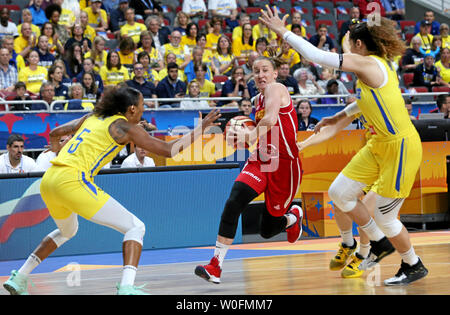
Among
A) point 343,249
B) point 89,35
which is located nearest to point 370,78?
point 343,249

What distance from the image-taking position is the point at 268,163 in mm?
6859

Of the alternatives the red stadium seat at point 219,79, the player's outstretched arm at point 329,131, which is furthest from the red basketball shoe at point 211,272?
the red stadium seat at point 219,79

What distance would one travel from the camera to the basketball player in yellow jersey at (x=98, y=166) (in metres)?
5.54

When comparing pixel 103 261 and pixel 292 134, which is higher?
pixel 292 134

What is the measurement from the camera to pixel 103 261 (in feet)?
29.3

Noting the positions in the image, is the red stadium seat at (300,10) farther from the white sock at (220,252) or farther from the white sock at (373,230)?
the white sock at (220,252)

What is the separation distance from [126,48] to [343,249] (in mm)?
8317

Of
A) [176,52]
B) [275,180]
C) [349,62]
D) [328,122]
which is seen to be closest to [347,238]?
[275,180]

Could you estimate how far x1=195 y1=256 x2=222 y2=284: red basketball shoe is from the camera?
631 cm

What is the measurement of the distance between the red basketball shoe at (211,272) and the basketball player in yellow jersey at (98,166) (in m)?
0.90

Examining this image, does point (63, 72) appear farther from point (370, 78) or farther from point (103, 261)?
point (370, 78)

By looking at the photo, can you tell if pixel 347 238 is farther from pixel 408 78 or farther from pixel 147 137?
pixel 408 78

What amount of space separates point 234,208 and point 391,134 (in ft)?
→ 5.05

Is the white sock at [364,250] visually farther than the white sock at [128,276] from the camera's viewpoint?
Yes
